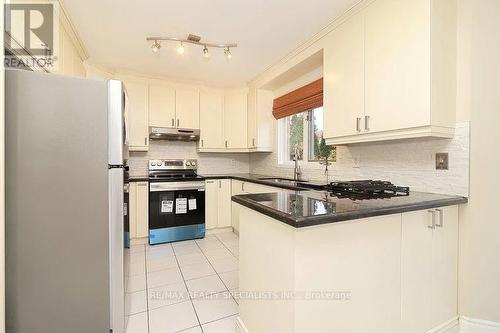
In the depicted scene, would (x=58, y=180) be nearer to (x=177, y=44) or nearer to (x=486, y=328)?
(x=177, y=44)

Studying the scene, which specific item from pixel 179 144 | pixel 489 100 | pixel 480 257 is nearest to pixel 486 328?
pixel 480 257

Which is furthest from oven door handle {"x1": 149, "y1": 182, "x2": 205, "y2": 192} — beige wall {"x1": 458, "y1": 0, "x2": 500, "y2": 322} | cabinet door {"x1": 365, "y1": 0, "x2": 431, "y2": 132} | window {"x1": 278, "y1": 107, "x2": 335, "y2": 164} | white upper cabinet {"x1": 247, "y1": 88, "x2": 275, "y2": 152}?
beige wall {"x1": 458, "y1": 0, "x2": 500, "y2": 322}

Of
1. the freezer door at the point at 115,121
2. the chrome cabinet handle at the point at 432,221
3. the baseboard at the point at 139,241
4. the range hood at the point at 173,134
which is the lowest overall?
the baseboard at the point at 139,241

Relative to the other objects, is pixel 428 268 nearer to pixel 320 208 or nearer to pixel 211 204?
pixel 320 208

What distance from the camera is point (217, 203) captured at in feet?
12.1

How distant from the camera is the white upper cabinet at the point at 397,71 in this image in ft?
4.92

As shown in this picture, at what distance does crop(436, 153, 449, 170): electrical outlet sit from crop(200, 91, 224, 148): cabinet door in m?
2.88

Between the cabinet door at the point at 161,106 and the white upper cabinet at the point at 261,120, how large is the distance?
3.90 ft

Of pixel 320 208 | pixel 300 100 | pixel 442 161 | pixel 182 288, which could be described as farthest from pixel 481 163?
pixel 182 288

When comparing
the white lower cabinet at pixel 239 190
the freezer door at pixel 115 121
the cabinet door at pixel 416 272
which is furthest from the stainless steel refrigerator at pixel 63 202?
the white lower cabinet at pixel 239 190

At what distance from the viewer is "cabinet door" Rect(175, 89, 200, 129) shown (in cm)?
365

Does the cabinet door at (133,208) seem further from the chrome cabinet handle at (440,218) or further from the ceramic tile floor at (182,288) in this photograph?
the chrome cabinet handle at (440,218)

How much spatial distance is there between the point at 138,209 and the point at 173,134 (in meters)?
1.14

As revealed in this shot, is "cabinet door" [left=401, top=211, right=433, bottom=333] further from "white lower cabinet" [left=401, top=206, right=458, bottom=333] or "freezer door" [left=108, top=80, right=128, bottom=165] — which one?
"freezer door" [left=108, top=80, right=128, bottom=165]
